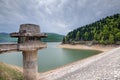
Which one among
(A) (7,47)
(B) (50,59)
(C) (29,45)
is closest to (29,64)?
(C) (29,45)

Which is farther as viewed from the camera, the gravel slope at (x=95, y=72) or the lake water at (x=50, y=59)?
the lake water at (x=50, y=59)

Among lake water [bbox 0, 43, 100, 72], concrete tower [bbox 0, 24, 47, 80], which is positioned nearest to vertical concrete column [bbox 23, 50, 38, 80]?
concrete tower [bbox 0, 24, 47, 80]

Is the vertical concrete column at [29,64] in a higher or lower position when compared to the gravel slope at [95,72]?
higher

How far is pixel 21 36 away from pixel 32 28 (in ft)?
2.08

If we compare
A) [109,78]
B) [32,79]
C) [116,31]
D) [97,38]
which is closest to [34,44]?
[32,79]

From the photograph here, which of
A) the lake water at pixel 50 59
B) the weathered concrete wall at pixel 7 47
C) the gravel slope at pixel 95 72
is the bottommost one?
the lake water at pixel 50 59

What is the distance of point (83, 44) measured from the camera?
11575 centimetres

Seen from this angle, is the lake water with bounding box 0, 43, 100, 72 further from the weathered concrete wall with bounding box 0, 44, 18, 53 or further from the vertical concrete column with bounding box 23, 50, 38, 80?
the weathered concrete wall with bounding box 0, 44, 18, 53

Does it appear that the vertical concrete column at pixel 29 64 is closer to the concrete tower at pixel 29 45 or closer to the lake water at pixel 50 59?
the concrete tower at pixel 29 45

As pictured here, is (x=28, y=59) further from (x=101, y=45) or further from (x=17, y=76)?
(x=101, y=45)

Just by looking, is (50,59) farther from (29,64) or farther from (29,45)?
(29,45)

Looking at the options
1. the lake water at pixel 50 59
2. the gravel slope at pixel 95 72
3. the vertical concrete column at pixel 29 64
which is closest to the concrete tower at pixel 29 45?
the vertical concrete column at pixel 29 64

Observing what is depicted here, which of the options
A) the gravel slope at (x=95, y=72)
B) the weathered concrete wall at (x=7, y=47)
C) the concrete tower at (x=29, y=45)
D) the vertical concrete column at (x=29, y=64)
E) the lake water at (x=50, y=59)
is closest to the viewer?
the weathered concrete wall at (x=7, y=47)

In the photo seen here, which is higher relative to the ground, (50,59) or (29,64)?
(29,64)
